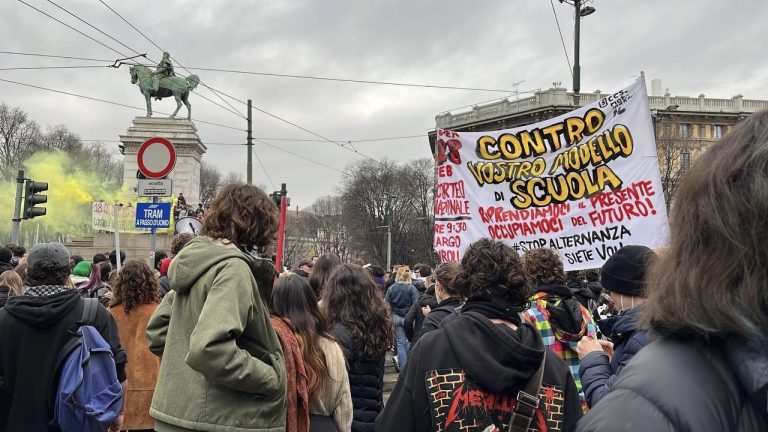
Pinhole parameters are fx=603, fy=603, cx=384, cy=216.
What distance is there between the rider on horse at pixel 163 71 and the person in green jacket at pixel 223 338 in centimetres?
2535

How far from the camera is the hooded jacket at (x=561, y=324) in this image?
12.3ft

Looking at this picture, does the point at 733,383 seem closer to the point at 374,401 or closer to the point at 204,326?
the point at 204,326

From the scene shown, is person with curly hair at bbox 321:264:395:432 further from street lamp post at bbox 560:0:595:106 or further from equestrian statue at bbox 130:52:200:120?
equestrian statue at bbox 130:52:200:120

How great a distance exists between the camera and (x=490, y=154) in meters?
6.19

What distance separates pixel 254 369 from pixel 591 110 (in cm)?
429

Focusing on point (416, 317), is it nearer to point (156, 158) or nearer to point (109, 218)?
point (156, 158)

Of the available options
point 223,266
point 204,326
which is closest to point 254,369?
point 204,326

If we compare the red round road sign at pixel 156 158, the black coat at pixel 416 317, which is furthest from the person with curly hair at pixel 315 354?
the black coat at pixel 416 317

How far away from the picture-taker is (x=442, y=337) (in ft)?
7.71

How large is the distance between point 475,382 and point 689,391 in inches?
50.3

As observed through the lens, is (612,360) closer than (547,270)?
Yes

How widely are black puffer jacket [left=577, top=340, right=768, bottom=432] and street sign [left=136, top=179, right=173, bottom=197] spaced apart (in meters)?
6.15

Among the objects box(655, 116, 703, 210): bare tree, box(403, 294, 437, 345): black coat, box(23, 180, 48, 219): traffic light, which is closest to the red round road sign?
box(403, 294, 437, 345): black coat

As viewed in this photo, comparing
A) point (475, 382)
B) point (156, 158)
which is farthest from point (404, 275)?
point (475, 382)
